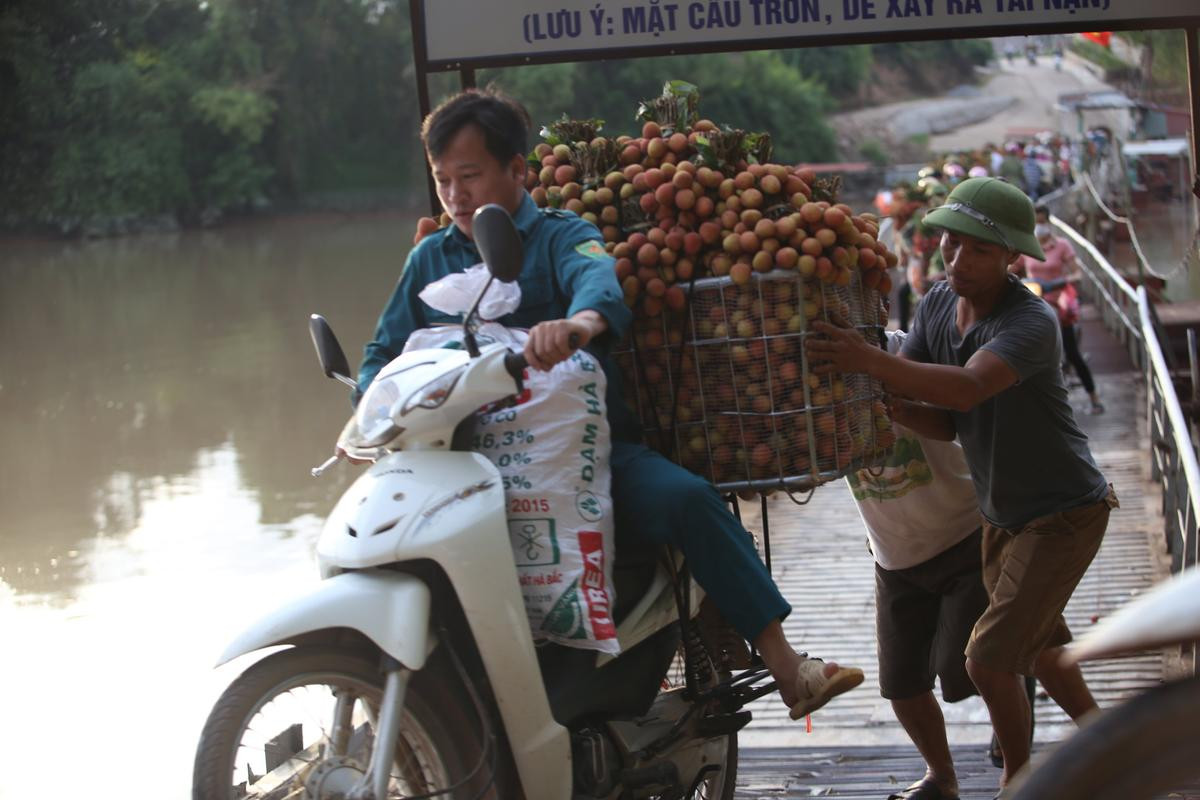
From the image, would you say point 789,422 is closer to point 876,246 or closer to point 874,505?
point 876,246

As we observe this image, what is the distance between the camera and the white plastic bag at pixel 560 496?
9.43ft

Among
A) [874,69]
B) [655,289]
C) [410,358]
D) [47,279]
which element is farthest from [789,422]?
[874,69]

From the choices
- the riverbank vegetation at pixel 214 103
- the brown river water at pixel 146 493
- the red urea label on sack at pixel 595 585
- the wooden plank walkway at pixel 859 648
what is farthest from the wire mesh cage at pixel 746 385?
the riverbank vegetation at pixel 214 103

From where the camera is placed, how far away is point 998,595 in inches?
139

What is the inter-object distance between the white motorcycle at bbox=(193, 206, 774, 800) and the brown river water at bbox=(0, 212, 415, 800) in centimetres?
20

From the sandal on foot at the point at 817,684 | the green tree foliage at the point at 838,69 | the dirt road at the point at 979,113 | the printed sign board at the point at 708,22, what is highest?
the green tree foliage at the point at 838,69

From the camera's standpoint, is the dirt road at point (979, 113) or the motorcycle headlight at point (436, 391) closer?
the motorcycle headlight at point (436, 391)

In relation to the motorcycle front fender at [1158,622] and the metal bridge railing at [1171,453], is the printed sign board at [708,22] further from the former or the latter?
the motorcycle front fender at [1158,622]

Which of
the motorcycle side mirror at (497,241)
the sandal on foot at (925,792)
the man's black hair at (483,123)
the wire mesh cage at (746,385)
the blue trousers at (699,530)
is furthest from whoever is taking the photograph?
the sandal on foot at (925,792)

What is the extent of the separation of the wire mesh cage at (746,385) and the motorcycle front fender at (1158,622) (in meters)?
1.28

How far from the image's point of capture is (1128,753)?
72.5 inches

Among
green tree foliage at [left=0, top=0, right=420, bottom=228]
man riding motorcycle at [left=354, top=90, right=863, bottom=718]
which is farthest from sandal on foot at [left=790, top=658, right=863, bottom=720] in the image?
green tree foliage at [left=0, top=0, right=420, bottom=228]

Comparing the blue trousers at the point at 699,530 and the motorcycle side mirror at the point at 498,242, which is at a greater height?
the motorcycle side mirror at the point at 498,242

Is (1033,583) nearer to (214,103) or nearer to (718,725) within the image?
(718,725)
